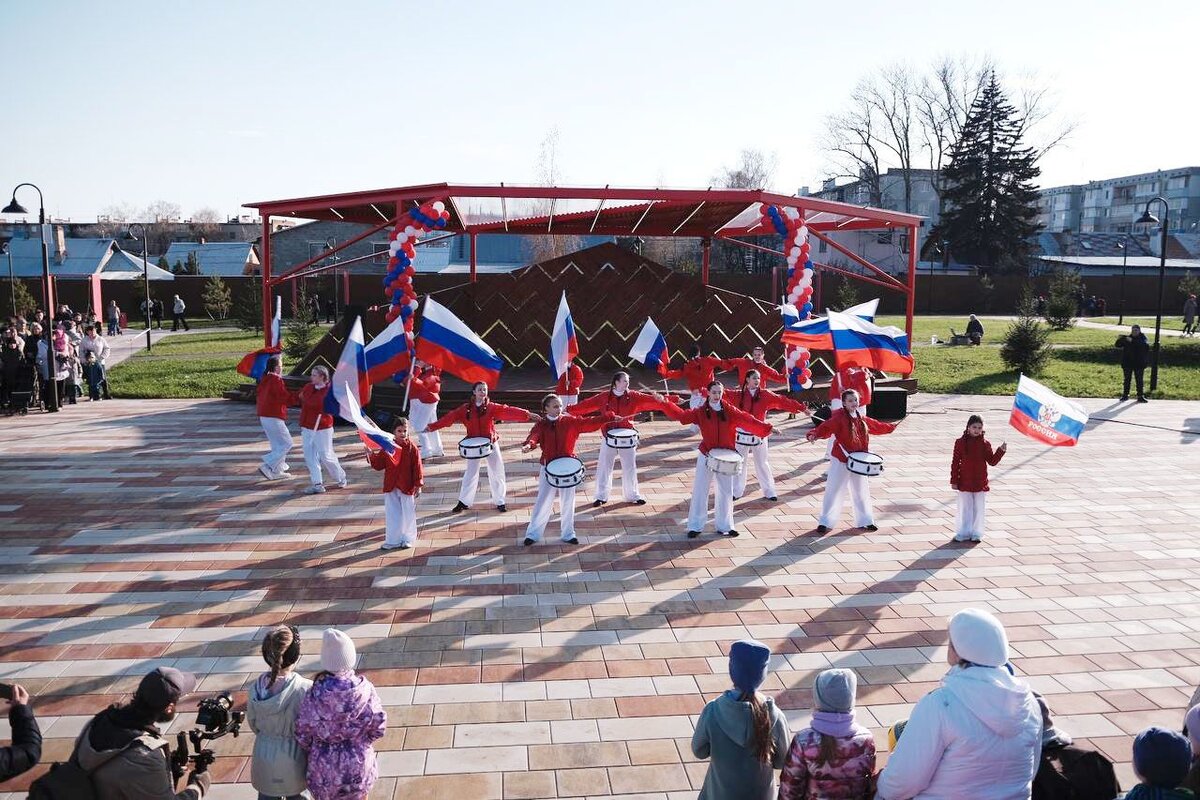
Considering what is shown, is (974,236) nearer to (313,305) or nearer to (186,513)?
(313,305)

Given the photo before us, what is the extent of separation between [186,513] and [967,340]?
2835cm

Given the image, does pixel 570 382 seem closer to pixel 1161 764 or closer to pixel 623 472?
pixel 623 472

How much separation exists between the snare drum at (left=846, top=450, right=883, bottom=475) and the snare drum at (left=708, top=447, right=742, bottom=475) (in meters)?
1.39

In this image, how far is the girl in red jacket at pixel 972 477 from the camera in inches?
402

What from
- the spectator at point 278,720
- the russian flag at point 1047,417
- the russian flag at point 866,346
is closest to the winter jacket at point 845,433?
the russian flag at point 1047,417

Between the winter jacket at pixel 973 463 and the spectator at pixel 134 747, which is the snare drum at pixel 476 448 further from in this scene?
the spectator at pixel 134 747

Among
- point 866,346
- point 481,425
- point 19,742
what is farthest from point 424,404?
point 19,742

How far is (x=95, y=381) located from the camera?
20453 mm

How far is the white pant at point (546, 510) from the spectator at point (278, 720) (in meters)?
5.70

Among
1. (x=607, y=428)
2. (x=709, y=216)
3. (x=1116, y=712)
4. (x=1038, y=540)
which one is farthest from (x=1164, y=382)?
(x=1116, y=712)

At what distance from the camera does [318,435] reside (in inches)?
490

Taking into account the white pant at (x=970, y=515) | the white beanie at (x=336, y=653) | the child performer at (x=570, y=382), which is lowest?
the white pant at (x=970, y=515)

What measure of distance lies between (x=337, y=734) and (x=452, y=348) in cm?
839

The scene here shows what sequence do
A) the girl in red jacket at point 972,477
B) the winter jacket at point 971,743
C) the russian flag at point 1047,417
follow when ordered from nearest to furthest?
the winter jacket at point 971,743, the russian flag at point 1047,417, the girl in red jacket at point 972,477
